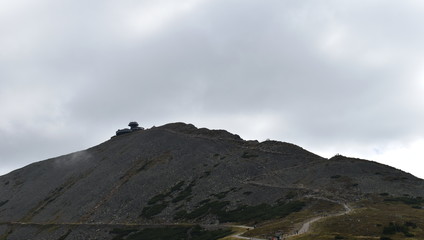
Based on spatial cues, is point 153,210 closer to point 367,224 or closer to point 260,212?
point 260,212

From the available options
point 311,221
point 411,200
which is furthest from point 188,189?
point 411,200

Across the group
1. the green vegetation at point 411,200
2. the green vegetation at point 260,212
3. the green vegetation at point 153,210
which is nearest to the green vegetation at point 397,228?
the green vegetation at point 411,200

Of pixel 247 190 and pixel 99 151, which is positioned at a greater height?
pixel 99 151

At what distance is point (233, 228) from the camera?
85625 mm

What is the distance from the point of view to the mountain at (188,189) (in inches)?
3652

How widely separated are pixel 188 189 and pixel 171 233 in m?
30.2

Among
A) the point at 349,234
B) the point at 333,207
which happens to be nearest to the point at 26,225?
the point at 333,207

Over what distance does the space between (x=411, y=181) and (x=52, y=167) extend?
141 meters

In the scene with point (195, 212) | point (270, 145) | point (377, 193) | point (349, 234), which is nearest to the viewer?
point (349, 234)

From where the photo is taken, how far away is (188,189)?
125000mm

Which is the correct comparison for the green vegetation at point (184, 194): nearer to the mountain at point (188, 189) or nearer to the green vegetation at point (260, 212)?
the mountain at point (188, 189)

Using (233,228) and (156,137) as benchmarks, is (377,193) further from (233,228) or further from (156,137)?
(156,137)

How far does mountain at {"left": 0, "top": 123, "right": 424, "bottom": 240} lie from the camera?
92750 mm

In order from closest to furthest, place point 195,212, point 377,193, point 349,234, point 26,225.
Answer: point 349,234 → point 377,193 → point 195,212 → point 26,225
